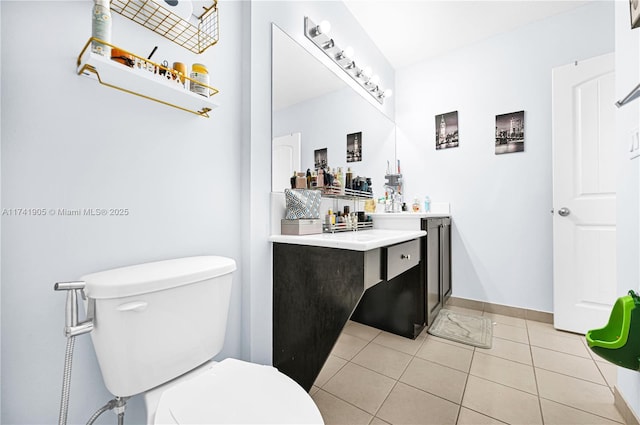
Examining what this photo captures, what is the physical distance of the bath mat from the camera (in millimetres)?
1960

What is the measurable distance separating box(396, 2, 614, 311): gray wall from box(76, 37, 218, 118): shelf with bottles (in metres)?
2.36

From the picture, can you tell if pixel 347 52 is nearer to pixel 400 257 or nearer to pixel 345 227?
pixel 345 227

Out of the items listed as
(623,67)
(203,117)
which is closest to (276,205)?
(203,117)

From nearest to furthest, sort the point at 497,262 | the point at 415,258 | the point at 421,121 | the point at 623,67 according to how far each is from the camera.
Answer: the point at 623,67 < the point at 415,258 < the point at 497,262 < the point at 421,121

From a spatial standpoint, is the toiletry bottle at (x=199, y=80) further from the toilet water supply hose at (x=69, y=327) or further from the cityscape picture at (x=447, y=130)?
the cityscape picture at (x=447, y=130)

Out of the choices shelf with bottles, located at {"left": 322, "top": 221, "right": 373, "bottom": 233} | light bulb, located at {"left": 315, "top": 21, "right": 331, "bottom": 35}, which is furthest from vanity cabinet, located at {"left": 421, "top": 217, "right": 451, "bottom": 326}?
light bulb, located at {"left": 315, "top": 21, "right": 331, "bottom": 35}

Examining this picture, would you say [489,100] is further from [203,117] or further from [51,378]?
[51,378]

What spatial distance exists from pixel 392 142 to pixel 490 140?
2.97 ft

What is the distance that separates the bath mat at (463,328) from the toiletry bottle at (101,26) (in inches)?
93.9

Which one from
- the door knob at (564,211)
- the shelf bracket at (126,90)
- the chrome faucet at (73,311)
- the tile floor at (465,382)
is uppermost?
the shelf bracket at (126,90)

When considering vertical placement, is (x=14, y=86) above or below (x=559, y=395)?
above


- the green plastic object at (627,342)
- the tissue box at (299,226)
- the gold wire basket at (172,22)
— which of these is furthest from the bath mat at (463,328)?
the gold wire basket at (172,22)

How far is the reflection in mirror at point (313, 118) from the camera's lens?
1.51 meters

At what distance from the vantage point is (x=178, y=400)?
0.76m
